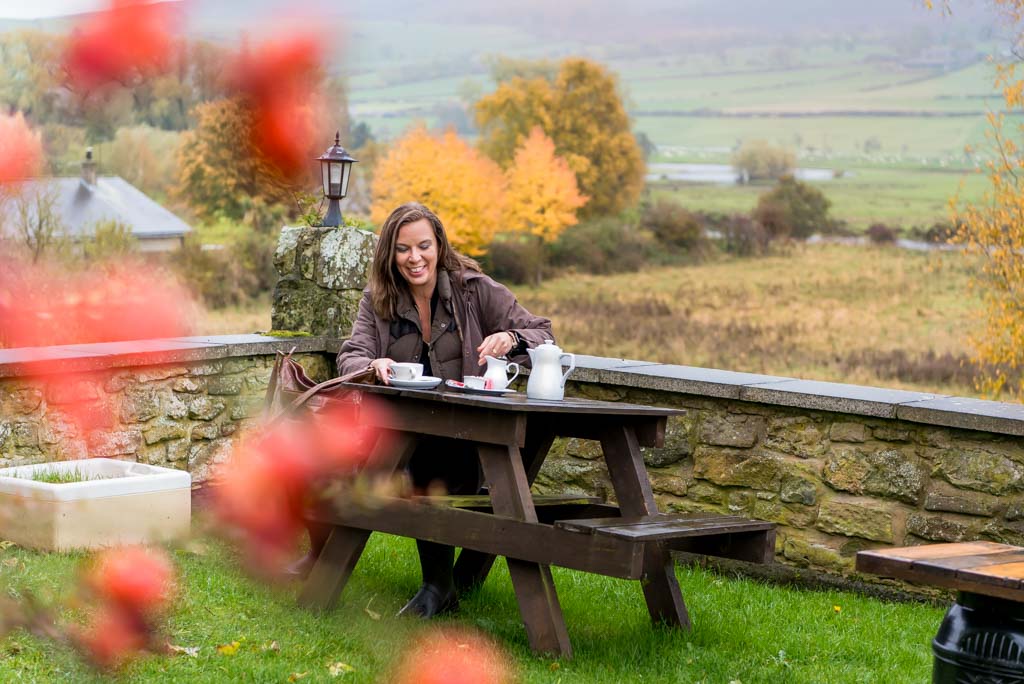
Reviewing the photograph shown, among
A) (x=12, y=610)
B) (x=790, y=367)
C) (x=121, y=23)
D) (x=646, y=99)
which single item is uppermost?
(x=646, y=99)

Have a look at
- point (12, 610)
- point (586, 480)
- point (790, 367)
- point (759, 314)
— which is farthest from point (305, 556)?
point (759, 314)

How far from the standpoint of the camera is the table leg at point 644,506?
413cm

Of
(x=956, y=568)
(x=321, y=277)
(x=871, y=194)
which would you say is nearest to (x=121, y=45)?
(x=956, y=568)

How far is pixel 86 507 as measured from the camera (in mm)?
4781

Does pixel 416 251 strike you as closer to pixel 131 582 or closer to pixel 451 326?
pixel 451 326

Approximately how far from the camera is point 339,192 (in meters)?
6.49

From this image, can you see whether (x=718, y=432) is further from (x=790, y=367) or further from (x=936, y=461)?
(x=790, y=367)

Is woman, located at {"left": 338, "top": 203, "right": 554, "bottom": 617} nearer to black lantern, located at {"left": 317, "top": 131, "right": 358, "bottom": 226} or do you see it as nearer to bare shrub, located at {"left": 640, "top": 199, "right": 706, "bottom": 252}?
black lantern, located at {"left": 317, "top": 131, "right": 358, "bottom": 226}

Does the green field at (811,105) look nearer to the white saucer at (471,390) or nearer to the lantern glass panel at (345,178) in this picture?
the lantern glass panel at (345,178)

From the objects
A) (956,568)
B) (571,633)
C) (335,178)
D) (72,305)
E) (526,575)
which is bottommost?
(571,633)

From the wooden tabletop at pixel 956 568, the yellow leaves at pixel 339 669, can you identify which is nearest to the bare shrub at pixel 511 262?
the yellow leaves at pixel 339 669

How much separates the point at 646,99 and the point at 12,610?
385 feet

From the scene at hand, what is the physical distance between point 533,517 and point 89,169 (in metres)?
2.59

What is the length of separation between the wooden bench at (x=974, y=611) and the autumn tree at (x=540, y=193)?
45.9m
